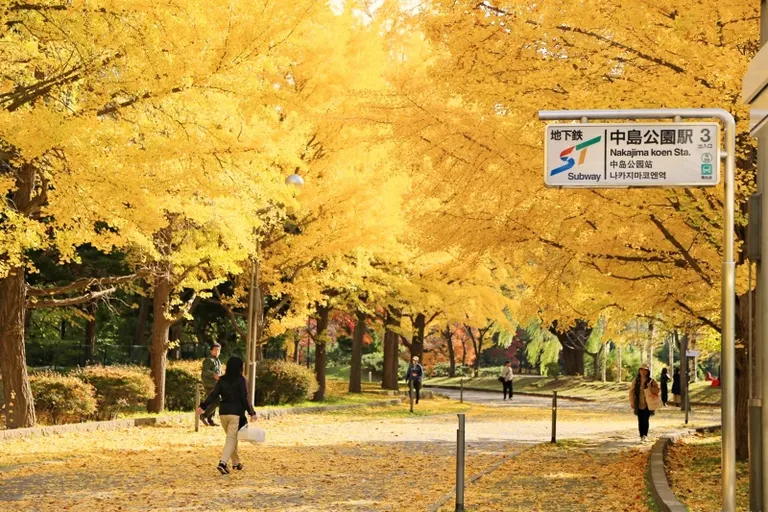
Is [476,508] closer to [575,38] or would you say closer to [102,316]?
[575,38]

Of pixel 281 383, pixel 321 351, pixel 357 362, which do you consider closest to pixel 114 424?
pixel 281 383

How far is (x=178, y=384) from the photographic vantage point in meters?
24.5

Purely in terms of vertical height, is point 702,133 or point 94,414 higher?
point 702,133

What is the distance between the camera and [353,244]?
24.2 metres

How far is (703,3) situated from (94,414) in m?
14.9

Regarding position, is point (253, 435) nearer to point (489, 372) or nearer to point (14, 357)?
point (14, 357)

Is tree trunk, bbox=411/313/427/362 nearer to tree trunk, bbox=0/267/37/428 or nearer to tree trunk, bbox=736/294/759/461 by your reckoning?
tree trunk, bbox=0/267/37/428

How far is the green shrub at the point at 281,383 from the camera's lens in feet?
89.4

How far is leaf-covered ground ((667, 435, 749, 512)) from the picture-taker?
10086 mm

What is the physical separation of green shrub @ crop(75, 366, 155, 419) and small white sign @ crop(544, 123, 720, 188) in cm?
1533

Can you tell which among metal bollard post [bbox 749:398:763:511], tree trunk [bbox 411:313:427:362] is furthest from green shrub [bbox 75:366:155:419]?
tree trunk [bbox 411:313:427:362]

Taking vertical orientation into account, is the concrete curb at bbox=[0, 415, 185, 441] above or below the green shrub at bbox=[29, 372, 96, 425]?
below

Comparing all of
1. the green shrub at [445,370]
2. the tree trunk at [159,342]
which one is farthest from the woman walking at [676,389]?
the green shrub at [445,370]

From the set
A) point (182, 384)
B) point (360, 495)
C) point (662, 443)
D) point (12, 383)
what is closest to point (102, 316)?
point (182, 384)
